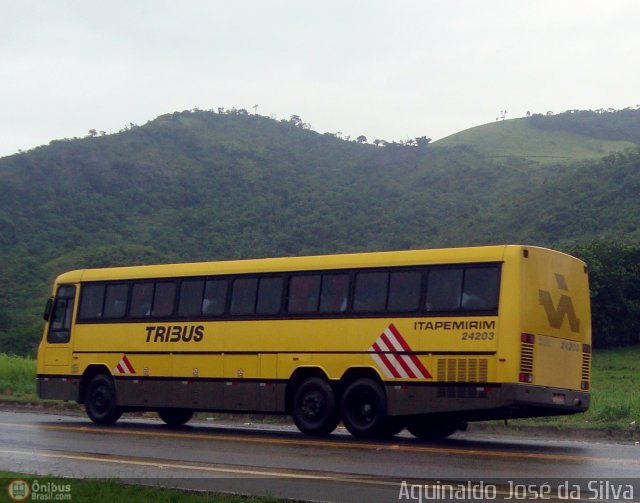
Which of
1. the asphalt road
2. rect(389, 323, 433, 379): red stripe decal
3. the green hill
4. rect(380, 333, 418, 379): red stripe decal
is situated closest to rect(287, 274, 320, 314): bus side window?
rect(380, 333, 418, 379): red stripe decal

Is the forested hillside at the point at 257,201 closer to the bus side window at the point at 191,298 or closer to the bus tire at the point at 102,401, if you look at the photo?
the bus tire at the point at 102,401

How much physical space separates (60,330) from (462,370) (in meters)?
10.2

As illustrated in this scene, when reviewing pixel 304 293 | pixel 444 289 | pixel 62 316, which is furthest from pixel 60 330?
pixel 444 289

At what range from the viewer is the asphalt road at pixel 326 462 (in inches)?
420

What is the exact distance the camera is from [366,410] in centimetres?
1750

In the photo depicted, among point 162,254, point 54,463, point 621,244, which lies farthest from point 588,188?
point 54,463

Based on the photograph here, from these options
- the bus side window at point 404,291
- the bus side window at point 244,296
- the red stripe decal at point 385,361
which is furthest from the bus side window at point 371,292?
the bus side window at point 244,296

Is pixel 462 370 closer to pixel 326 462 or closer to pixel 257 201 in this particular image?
pixel 326 462

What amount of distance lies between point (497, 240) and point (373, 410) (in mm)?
60369

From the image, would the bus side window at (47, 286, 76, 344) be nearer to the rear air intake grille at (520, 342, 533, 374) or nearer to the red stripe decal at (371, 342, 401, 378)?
the red stripe decal at (371, 342, 401, 378)

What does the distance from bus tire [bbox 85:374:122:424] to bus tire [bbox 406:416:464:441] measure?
21.3ft

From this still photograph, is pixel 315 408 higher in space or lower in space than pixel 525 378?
lower

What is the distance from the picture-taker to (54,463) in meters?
13.3

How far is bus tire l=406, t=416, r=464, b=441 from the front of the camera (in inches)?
718
